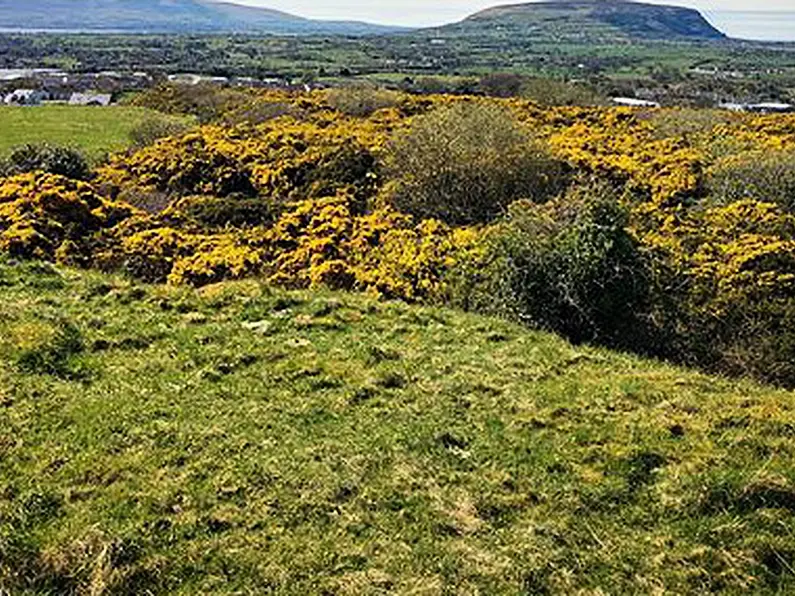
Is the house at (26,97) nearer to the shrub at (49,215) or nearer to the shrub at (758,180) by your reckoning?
the shrub at (49,215)

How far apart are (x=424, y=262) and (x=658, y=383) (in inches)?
362

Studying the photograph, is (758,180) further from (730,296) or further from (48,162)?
(48,162)

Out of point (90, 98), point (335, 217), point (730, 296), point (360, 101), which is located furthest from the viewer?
point (90, 98)

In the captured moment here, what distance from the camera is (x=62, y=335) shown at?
13500 millimetres

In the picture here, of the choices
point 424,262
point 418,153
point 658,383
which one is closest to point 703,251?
point 424,262

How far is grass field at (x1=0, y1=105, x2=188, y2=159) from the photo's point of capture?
43281 millimetres

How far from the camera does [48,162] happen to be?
3344 cm

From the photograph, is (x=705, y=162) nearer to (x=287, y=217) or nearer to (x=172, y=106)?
(x=287, y=217)

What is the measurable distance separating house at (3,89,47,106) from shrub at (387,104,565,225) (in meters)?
60.1

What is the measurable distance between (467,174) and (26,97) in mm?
67073

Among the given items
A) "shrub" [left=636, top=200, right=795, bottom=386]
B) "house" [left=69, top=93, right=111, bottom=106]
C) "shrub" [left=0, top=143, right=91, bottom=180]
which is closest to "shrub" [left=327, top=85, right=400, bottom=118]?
"shrub" [left=0, top=143, right=91, bottom=180]

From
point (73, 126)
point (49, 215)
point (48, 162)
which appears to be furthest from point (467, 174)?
point (73, 126)

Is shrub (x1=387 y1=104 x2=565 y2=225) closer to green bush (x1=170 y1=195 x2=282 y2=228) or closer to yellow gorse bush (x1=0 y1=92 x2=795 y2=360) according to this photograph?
yellow gorse bush (x1=0 y1=92 x2=795 y2=360)

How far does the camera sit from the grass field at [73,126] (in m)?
43.3
